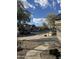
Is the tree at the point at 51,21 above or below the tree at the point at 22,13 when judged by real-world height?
below

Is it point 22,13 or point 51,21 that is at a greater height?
point 22,13

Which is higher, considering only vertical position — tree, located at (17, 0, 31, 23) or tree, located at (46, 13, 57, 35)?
tree, located at (17, 0, 31, 23)
